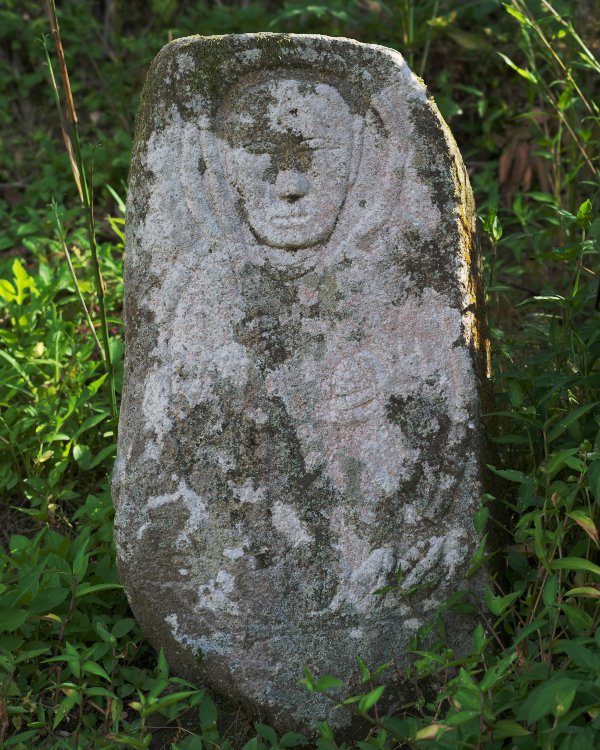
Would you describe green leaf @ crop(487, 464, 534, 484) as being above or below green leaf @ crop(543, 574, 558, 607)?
above

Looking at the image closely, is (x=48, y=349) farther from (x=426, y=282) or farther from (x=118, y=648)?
(x=426, y=282)

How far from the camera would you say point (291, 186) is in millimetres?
1880

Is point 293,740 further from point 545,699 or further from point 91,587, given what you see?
point 545,699

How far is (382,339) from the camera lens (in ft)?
6.22

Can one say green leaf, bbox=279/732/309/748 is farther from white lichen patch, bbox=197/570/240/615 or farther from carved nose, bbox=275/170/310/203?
carved nose, bbox=275/170/310/203

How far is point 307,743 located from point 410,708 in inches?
8.7

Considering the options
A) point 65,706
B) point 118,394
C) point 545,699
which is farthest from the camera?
point 118,394

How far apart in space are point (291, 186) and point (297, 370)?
1.21 feet

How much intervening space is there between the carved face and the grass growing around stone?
52 cm

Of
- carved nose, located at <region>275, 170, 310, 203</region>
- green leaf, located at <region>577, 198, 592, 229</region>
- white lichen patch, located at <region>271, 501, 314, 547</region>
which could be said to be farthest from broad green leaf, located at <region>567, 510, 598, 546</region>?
carved nose, located at <region>275, 170, 310, 203</region>

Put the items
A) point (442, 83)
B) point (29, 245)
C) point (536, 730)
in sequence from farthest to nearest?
1. point (442, 83)
2. point (29, 245)
3. point (536, 730)

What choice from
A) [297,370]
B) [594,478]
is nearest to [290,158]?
[297,370]

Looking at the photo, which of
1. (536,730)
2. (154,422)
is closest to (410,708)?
(536,730)

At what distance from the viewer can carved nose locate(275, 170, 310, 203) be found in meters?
1.88
